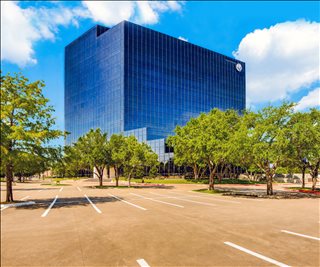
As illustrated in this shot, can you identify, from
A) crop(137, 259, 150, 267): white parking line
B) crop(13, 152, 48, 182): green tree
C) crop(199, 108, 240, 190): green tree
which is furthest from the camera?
crop(199, 108, 240, 190): green tree

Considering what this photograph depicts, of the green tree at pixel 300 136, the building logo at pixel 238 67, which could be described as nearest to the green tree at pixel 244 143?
the green tree at pixel 300 136

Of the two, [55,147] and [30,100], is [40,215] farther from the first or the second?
[30,100]

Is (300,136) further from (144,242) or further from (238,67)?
(238,67)

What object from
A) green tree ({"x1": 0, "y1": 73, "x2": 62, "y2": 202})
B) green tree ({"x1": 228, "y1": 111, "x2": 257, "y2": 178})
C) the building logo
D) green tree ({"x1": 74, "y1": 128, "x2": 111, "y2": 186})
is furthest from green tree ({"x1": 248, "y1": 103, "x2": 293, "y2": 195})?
the building logo

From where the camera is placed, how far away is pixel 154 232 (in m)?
9.83

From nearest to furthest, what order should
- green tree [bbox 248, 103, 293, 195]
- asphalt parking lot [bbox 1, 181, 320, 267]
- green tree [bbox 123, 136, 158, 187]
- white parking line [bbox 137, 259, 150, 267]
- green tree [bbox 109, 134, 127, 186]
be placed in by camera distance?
1. asphalt parking lot [bbox 1, 181, 320, 267]
2. white parking line [bbox 137, 259, 150, 267]
3. green tree [bbox 248, 103, 293, 195]
4. green tree [bbox 109, 134, 127, 186]
5. green tree [bbox 123, 136, 158, 187]

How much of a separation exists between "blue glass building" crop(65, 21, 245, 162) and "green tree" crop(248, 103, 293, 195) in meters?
55.2

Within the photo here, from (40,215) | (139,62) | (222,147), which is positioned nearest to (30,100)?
(40,215)

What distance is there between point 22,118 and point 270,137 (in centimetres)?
2630

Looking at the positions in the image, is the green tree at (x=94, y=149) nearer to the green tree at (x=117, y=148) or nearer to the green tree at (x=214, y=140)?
the green tree at (x=117, y=148)

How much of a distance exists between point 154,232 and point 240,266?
3853 mm

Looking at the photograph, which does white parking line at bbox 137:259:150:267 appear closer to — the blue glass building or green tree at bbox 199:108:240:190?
green tree at bbox 199:108:240:190

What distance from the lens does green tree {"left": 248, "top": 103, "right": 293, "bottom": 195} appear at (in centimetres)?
2634

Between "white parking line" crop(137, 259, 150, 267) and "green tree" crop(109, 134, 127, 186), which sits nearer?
"white parking line" crop(137, 259, 150, 267)
